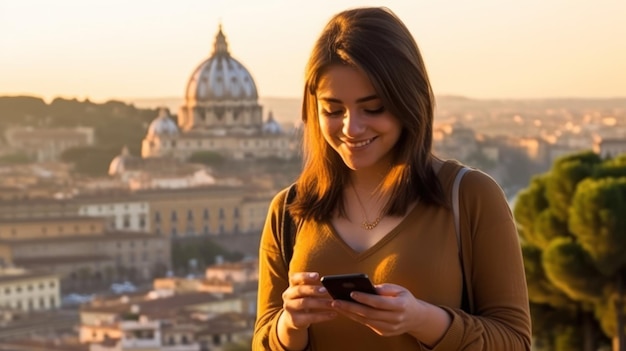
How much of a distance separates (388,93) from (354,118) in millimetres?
31

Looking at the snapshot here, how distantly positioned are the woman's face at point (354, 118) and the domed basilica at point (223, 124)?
49554mm

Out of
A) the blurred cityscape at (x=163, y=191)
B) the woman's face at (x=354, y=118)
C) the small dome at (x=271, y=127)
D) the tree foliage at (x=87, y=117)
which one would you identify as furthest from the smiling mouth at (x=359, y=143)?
the tree foliage at (x=87, y=117)

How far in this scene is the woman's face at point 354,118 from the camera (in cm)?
117

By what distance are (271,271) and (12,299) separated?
29951 millimetres

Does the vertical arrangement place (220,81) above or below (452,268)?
below

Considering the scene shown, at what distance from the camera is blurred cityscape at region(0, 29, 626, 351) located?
2569 centimetres

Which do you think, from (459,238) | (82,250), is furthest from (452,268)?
(82,250)

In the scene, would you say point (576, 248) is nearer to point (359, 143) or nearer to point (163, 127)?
point (359, 143)

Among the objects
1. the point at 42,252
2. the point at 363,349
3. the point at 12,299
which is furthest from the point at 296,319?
the point at 42,252

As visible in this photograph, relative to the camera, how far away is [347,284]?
109 centimetres

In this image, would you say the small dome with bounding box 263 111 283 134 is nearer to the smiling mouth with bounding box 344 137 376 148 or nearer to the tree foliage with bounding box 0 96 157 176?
the tree foliage with bounding box 0 96 157 176

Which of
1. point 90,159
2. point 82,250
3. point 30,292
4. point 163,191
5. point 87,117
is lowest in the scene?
point 30,292

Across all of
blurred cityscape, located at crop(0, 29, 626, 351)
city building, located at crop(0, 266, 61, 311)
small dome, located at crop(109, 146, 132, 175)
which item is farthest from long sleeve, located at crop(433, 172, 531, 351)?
small dome, located at crop(109, 146, 132, 175)

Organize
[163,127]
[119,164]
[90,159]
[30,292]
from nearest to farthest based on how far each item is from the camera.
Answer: [30,292], [119,164], [90,159], [163,127]
